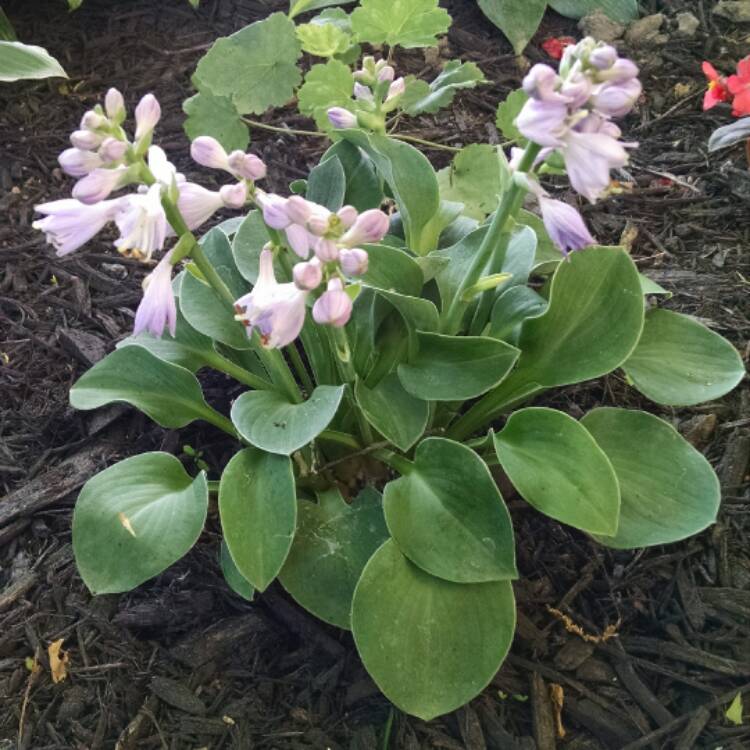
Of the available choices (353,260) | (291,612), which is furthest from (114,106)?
(291,612)

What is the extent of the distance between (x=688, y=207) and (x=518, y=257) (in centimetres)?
116

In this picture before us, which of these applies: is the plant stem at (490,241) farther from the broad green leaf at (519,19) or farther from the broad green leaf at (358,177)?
the broad green leaf at (519,19)

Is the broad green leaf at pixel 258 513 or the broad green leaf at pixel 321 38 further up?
the broad green leaf at pixel 321 38

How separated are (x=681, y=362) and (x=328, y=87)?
1.09 metres

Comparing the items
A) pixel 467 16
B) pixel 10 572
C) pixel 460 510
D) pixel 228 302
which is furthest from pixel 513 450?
pixel 467 16

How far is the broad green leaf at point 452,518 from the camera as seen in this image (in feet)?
4.71

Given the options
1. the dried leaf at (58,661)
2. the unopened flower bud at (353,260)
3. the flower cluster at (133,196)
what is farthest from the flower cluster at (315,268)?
the dried leaf at (58,661)

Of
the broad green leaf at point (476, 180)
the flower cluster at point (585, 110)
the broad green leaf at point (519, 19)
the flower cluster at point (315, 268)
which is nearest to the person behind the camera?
the flower cluster at point (585, 110)

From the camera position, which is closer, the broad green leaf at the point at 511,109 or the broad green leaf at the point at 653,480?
the broad green leaf at the point at 653,480

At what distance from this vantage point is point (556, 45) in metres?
A: 3.13

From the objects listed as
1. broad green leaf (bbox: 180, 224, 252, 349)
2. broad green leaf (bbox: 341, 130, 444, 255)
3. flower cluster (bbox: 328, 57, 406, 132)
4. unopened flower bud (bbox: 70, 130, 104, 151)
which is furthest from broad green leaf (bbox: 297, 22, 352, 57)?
unopened flower bud (bbox: 70, 130, 104, 151)

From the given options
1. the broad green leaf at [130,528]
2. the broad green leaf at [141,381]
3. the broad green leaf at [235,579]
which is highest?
the broad green leaf at [141,381]

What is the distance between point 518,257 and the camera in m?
1.78

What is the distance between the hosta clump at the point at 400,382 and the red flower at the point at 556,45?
5.19 feet
